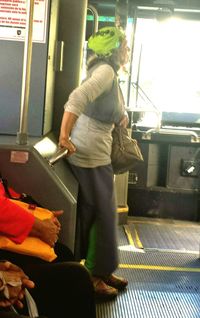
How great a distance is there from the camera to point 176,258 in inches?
146

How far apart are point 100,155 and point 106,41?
69cm

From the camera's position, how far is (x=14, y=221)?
165 centimetres

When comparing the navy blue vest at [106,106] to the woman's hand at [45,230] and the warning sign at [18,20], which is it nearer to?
the warning sign at [18,20]

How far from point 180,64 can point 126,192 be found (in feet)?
5.83

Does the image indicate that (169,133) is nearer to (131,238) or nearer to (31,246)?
(131,238)

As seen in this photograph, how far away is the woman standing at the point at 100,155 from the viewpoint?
2.60m

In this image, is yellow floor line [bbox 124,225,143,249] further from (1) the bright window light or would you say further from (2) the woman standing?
(1) the bright window light

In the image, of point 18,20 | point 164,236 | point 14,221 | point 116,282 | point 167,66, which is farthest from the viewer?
point 167,66

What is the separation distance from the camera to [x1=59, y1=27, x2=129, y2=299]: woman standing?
260 centimetres

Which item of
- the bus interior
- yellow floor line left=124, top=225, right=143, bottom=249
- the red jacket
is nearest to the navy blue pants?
the bus interior

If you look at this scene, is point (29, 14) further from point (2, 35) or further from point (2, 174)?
point (2, 174)

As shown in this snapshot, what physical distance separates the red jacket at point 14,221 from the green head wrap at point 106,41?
1.30 meters

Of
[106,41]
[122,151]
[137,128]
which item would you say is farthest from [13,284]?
[137,128]

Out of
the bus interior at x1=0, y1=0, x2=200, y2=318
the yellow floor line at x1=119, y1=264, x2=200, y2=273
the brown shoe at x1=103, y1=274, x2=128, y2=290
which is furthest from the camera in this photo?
the yellow floor line at x1=119, y1=264, x2=200, y2=273
